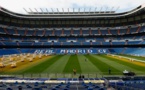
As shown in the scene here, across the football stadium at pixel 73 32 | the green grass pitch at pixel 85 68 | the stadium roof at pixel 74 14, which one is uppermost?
the stadium roof at pixel 74 14

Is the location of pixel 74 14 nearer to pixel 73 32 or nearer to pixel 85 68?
pixel 73 32

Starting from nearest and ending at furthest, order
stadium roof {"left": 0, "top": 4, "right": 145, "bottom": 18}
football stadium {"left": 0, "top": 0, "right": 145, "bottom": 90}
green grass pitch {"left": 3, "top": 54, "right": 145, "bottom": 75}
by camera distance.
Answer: green grass pitch {"left": 3, "top": 54, "right": 145, "bottom": 75}, football stadium {"left": 0, "top": 0, "right": 145, "bottom": 90}, stadium roof {"left": 0, "top": 4, "right": 145, "bottom": 18}

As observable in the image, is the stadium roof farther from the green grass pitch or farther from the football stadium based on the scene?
the green grass pitch

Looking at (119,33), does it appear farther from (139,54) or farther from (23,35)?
(23,35)

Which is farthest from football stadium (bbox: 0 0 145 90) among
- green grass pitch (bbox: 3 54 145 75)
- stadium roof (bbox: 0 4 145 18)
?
green grass pitch (bbox: 3 54 145 75)

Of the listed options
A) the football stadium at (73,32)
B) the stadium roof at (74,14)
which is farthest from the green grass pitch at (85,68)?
the stadium roof at (74,14)

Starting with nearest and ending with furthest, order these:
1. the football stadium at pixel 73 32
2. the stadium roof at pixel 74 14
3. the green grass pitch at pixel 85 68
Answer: the green grass pitch at pixel 85 68 → the football stadium at pixel 73 32 → the stadium roof at pixel 74 14

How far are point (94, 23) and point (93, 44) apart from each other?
17801 millimetres

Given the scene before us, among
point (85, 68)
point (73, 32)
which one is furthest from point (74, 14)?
point (85, 68)

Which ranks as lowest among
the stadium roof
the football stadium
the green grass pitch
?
the green grass pitch

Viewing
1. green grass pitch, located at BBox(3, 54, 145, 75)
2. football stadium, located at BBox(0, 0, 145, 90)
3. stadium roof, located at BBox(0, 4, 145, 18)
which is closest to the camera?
green grass pitch, located at BBox(3, 54, 145, 75)

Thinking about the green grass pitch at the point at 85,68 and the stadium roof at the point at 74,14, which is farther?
the stadium roof at the point at 74,14

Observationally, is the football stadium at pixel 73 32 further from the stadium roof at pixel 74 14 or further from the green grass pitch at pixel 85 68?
the green grass pitch at pixel 85 68

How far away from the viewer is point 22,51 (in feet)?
281
